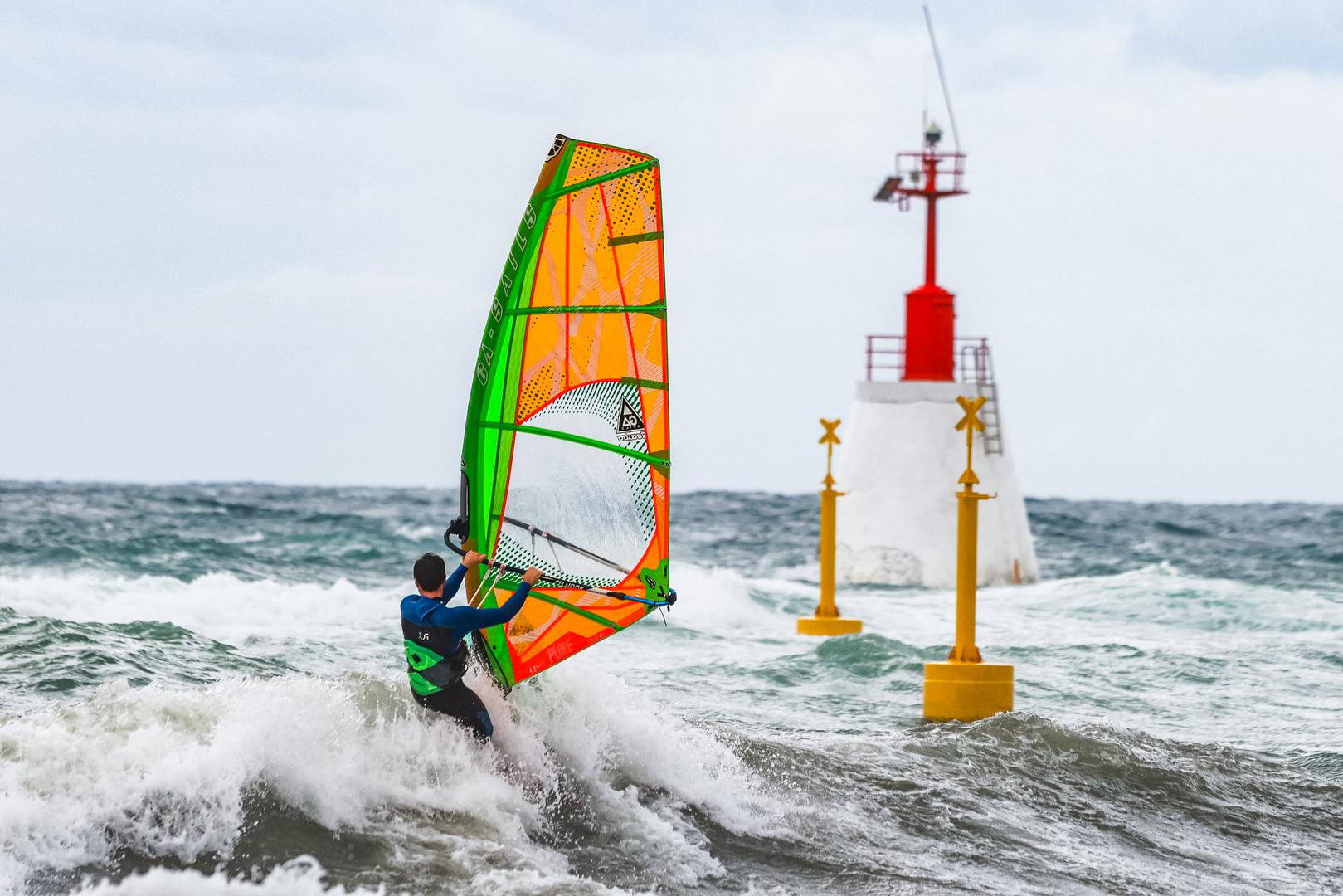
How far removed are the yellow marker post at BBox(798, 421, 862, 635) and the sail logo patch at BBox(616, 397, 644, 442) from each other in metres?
6.31

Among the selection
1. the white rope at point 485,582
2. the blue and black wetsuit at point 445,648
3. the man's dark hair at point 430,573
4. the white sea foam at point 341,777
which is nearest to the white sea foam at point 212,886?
the white sea foam at point 341,777

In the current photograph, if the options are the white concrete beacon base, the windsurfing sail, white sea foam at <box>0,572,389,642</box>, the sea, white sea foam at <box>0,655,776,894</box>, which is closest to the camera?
white sea foam at <box>0,655,776,894</box>

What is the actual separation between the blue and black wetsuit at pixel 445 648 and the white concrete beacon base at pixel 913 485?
1163 cm

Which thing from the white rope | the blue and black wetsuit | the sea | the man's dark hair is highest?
the man's dark hair

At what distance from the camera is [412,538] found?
28578 mm

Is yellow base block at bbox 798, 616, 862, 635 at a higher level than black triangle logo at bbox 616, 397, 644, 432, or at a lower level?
lower

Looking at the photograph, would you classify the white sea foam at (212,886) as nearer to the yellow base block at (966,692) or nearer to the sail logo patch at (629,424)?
the sail logo patch at (629,424)

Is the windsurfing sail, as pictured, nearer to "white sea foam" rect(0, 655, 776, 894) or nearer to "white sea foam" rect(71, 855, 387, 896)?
"white sea foam" rect(0, 655, 776, 894)

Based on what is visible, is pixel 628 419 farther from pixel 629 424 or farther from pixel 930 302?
pixel 930 302

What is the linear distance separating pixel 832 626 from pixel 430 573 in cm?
767

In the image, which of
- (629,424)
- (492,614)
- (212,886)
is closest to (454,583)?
(492,614)

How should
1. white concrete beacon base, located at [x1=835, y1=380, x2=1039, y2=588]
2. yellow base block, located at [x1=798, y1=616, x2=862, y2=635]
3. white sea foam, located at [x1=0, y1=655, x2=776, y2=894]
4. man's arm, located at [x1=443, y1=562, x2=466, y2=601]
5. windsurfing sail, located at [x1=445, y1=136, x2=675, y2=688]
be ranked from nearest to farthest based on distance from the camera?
1. white sea foam, located at [x1=0, y1=655, x2=776, y2=894]
2. man's arm, located at [x1=443, y1=562, x2=466, y2=601]
3. windsurfing sail, located at [x1=445, y1=136, x2=675, y2=688]
4. yellow base block, located at [x1=798, y1=616, x2=862, y2=635]
5. white concrete beacon base, located at [x1=835, y1=380, x2=1039, y2=588]

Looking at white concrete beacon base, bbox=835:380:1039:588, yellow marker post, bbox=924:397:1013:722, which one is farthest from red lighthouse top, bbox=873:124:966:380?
yellow marker post, bbox=924:397:1013:722

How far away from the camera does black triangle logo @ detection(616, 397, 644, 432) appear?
6.57 meters
